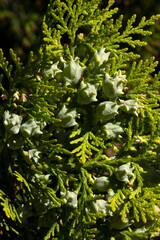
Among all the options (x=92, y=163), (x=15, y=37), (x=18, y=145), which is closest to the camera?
(x=18, y=145)

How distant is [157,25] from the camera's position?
6.83 ft

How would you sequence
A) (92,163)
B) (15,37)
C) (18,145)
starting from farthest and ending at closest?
(15,37) < (92,163) < (18,145)

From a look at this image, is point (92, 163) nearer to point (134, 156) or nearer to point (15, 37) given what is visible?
point (134, 156)

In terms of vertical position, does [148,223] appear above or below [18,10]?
below

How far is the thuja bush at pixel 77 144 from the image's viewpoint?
874mm

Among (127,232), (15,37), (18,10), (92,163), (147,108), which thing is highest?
(18,10)

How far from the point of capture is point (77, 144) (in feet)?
3.13

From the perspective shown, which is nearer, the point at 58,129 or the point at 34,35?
Result: the point at 58,129

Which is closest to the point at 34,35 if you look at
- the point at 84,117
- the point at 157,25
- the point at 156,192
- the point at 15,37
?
the point at 15,37

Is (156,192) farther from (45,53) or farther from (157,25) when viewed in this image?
(157,25)

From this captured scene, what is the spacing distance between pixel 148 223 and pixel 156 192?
0.11 m

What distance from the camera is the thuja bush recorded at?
2.87 ft

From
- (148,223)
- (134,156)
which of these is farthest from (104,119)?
(148,223)

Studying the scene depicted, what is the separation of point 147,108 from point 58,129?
28 cm
